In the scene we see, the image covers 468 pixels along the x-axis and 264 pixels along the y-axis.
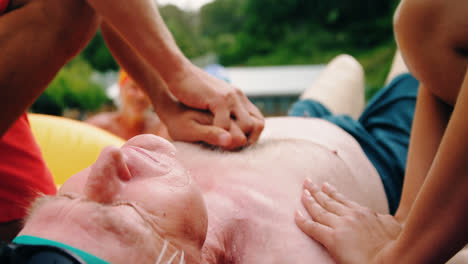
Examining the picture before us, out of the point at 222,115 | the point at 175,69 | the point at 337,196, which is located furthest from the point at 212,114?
the point at 337,196

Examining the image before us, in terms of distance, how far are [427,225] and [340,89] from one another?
1527mm

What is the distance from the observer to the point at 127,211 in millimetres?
543

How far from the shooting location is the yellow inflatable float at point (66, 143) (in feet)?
5.83

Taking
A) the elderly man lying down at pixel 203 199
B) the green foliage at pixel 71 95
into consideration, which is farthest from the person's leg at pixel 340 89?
the green foliage at pixel 71 95

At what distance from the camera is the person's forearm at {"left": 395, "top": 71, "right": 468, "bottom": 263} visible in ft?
1.61

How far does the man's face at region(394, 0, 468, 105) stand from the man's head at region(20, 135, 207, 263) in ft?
1.83

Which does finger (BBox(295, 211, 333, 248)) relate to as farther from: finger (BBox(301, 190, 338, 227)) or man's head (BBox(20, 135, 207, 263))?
man's head (BBox(20, 135, 207, 263))

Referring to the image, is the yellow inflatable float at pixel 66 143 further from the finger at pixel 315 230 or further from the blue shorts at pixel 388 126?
the finger at pixel 315 230

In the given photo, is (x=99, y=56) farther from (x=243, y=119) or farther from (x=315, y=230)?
(x=315, y=230)

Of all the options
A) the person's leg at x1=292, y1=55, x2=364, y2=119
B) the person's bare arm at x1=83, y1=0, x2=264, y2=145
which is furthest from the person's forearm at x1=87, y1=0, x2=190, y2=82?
the person's leg at x1=292, y1=55, x2=364, y2=119

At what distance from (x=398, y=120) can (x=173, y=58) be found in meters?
0.92

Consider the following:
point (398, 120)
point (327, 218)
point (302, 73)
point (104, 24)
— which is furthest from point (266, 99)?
point (327, 218)

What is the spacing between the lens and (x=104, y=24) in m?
1.18

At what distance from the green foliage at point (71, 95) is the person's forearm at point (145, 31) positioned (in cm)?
340
